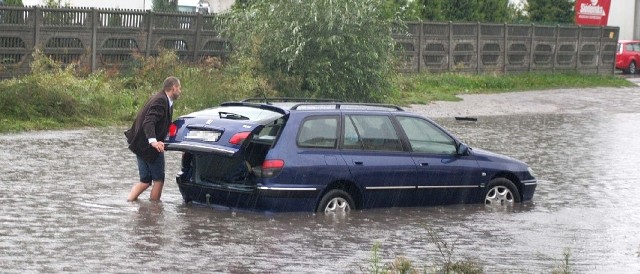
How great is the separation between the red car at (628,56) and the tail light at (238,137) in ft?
148

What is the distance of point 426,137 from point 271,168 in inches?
95.6

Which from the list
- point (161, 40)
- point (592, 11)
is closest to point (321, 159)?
point (161, 40)

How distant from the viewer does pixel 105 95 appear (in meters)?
26.8

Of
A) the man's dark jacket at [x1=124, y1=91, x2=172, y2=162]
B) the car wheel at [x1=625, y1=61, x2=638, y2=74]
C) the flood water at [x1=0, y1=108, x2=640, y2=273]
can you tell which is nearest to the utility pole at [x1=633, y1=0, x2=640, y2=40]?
the car wheel at [x1=625, y1=61, x2=638, y2=74]

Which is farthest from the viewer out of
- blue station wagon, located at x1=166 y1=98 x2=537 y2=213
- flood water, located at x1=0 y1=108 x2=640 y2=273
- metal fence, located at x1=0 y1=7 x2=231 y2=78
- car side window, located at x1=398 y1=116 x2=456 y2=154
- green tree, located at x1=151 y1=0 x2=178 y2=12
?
green tree, located at x1=151 y1=0 x2=178 y2=12

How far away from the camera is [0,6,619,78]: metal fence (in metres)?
28.8

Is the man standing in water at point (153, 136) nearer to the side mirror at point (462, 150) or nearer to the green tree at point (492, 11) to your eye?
the side mirror at point (462, 150)

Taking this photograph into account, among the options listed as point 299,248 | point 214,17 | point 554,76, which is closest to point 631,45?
point 554,76

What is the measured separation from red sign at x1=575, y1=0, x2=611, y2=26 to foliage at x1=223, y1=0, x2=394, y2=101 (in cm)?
2618

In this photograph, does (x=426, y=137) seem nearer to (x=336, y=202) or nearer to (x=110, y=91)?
(x=336, y=202)

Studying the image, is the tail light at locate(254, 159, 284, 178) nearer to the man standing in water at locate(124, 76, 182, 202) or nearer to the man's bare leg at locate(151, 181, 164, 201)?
the man standing in water at locate(124, 76, 182, 202)

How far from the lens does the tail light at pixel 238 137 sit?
14609mm

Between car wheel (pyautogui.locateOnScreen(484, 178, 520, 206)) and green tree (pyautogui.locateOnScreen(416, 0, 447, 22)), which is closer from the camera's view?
car wheel (pyautogui.locateOnScreen(484, 178, 520, 206))

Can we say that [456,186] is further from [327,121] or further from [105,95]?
[105,95]
